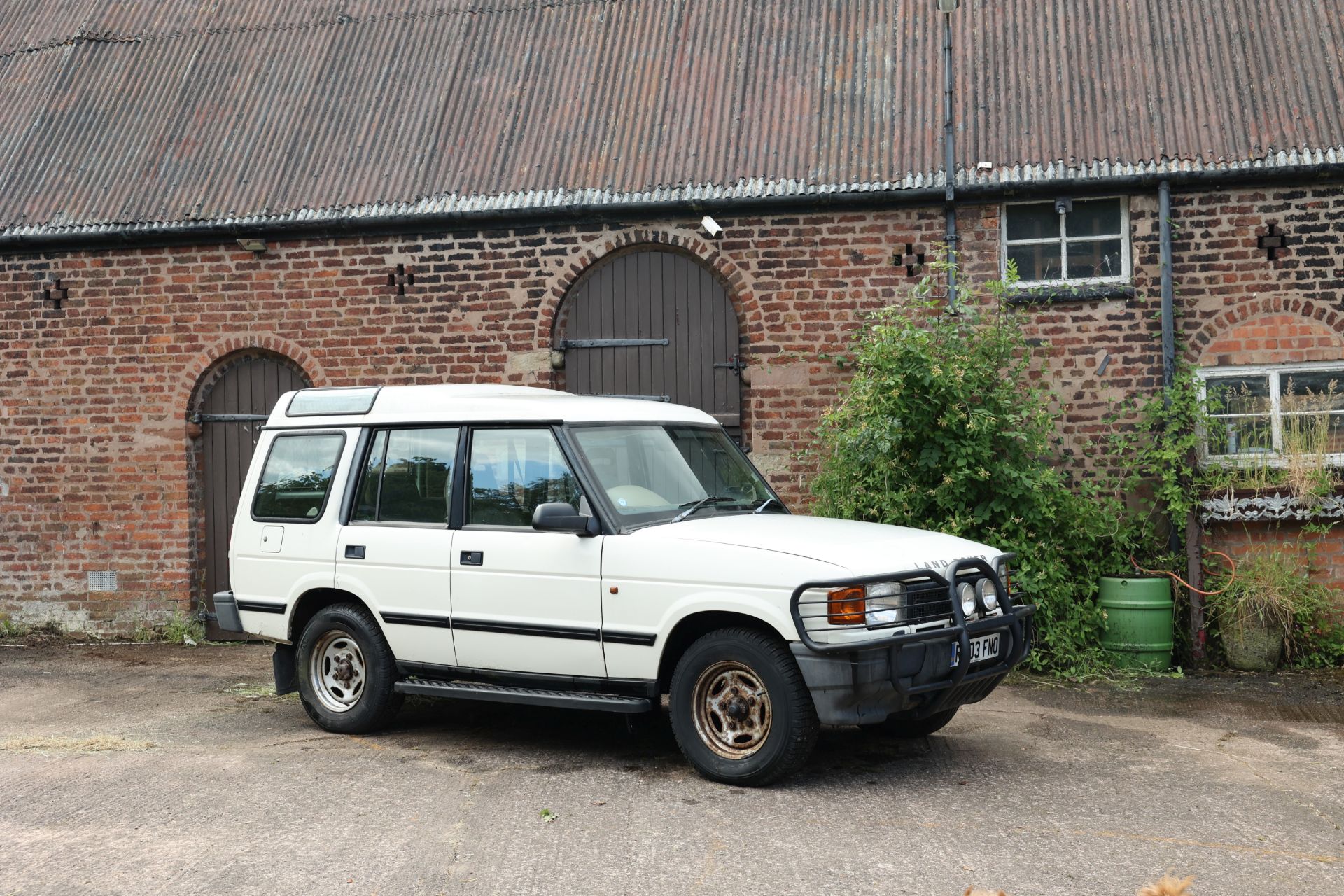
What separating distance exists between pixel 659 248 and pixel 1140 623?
5028 mm

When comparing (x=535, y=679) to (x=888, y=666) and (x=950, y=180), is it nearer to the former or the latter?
(x=888, y=666)

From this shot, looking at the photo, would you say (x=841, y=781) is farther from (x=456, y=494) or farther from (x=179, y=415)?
(x=179, y=415)

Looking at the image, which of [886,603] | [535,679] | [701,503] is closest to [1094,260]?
[701,503]

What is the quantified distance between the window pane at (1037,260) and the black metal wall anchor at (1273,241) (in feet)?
5.06

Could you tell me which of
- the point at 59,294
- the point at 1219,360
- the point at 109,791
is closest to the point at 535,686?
the point at 109,791

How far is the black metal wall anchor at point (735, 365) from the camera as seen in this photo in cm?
1075

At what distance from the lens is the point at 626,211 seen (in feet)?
35.5

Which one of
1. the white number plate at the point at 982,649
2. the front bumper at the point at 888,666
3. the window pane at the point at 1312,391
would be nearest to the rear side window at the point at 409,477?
the front bumper at the point at 888,666

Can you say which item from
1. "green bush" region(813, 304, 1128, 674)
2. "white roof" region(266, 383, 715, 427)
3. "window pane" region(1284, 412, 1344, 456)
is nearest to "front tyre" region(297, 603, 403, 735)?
"white roof" region(266, 383, 715, 427)

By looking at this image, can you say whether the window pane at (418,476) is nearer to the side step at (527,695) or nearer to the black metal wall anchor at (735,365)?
the side step at (527,695)

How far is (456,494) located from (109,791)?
225 centimetres

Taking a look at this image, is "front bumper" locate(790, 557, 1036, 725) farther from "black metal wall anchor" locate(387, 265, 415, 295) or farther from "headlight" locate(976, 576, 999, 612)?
"black metal wall anchor" locate(387, 265, 415, 295)

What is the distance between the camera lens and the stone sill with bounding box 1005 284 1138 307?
10078 millimetres

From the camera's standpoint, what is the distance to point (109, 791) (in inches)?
240
